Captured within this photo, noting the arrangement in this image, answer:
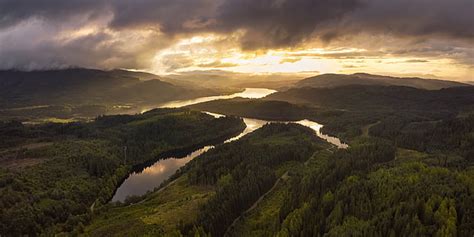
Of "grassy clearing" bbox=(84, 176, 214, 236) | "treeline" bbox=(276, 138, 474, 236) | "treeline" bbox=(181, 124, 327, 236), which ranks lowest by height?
"grassy clearing" bbox=(84, 176, 214, 236)

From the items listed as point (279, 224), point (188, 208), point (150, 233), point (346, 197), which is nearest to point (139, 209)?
point (188, 208)

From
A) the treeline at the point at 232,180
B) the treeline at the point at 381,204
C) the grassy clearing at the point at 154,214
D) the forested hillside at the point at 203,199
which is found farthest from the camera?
the grassy clearing at the point at 154,214

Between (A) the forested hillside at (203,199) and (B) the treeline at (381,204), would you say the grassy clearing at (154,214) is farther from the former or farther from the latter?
(B) the treeline at (381,204)

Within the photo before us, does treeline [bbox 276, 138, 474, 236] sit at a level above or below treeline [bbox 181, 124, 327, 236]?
above

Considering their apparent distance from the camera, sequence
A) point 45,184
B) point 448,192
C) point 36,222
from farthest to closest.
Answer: point 45,184 < point 36,222 < point 448,192

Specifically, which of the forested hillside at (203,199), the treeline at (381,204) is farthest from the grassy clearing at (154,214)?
the treeline at (381,204)

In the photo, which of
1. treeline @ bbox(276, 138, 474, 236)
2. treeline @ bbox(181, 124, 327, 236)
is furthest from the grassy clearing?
treeline @ bbox(276, 138, 474, 236)

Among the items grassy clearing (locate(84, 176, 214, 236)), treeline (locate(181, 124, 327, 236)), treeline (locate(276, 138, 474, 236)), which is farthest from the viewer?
grassy clearing (locate(84, 176, 214, 236))

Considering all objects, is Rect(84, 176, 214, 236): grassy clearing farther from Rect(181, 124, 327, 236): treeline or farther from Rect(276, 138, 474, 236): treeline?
Rect(276, 138, 474, 236): treeline

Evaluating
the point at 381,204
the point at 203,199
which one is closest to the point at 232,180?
the point at 203,199

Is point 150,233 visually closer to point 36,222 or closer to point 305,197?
point 36,222

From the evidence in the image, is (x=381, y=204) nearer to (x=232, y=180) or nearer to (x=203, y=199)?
(x=203, y=199)
